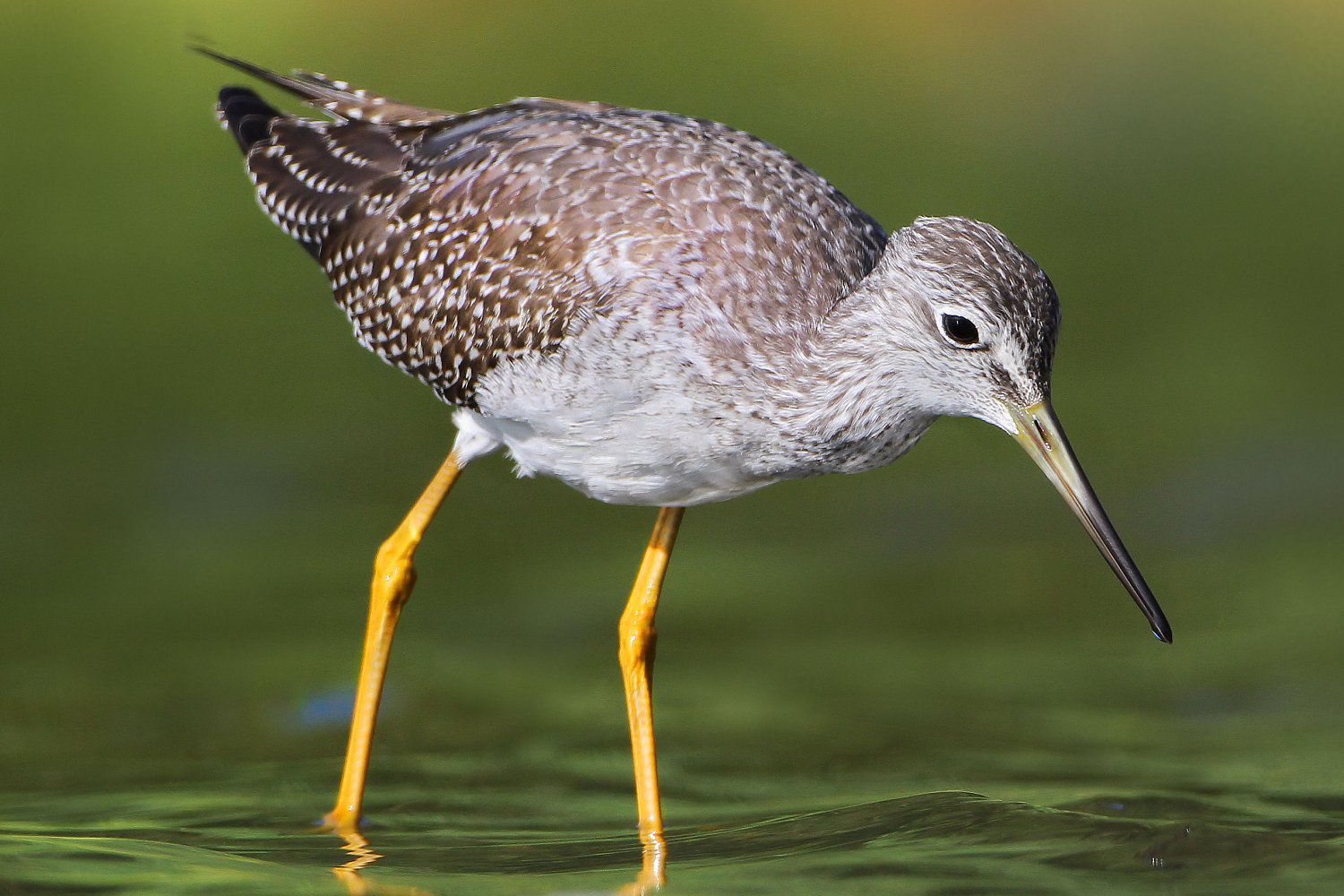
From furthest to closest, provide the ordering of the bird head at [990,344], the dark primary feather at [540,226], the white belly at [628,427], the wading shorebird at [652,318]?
1. the dark primary feather at [540,226]
2. the white belly at [628,427]
3. the wading shorebird at [652,318]
4. the bird head at [990,344]

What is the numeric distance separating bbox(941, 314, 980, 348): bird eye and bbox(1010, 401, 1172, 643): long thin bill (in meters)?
0.33

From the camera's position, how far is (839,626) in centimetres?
1270

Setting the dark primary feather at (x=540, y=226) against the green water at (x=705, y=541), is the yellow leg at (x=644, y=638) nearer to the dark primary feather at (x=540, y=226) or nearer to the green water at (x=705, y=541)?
the green water at (x=705, y=541)

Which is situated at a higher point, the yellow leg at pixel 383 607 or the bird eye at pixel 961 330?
the bird eye at pixel 961 330

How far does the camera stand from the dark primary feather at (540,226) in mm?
8367

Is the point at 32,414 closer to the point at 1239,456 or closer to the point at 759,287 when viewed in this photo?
the point at 759,287

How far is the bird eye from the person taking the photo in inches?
298

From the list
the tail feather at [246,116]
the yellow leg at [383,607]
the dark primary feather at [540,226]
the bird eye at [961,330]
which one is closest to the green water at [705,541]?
the yellow leg at [383,607]

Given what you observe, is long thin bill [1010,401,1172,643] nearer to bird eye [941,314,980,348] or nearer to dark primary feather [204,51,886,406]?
bird eye [941,314,980,348]

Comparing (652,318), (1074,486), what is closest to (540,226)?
(652,318)

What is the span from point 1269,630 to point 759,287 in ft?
19.5

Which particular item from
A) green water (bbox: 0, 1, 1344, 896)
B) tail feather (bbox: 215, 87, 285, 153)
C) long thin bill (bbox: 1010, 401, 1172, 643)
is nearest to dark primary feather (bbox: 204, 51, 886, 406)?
tail feather (bbox: 215, 87, 285, 153)

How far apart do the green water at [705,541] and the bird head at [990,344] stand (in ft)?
5.41

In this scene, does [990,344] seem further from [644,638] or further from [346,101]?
[346,101]
